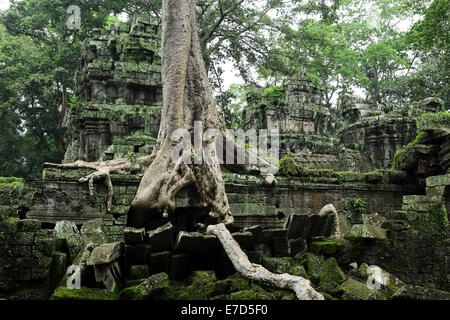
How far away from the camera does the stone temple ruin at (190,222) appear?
267cm

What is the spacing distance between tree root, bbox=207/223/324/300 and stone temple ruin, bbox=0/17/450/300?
7 centimetres

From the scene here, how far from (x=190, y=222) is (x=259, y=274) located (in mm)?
2821

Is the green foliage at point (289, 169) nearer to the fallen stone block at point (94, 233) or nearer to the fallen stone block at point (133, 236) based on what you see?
the fallen stone block at point (94, 233)

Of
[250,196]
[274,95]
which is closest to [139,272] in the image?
[250,196]

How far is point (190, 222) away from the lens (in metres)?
5.38

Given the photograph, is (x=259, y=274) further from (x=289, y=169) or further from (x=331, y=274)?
(x=289, y=169)

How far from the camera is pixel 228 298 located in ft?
8.27

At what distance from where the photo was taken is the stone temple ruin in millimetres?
2674

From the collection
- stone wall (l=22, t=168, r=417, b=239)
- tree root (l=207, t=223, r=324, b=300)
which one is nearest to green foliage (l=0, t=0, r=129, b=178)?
stone wall (l=22, t=168, r=417, b=239)

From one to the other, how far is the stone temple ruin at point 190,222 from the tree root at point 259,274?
0.07 meters

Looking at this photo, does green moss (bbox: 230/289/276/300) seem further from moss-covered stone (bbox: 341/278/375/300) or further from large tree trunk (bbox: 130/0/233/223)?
large tree trunk (bbox: 130/0/233/223)

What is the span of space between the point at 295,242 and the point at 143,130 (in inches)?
281

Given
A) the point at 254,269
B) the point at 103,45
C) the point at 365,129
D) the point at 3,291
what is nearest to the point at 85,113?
the point at 103,45

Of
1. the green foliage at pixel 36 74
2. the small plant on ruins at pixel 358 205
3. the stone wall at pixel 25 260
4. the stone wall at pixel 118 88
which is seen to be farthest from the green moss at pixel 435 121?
the green foliage at pixel 36 74
